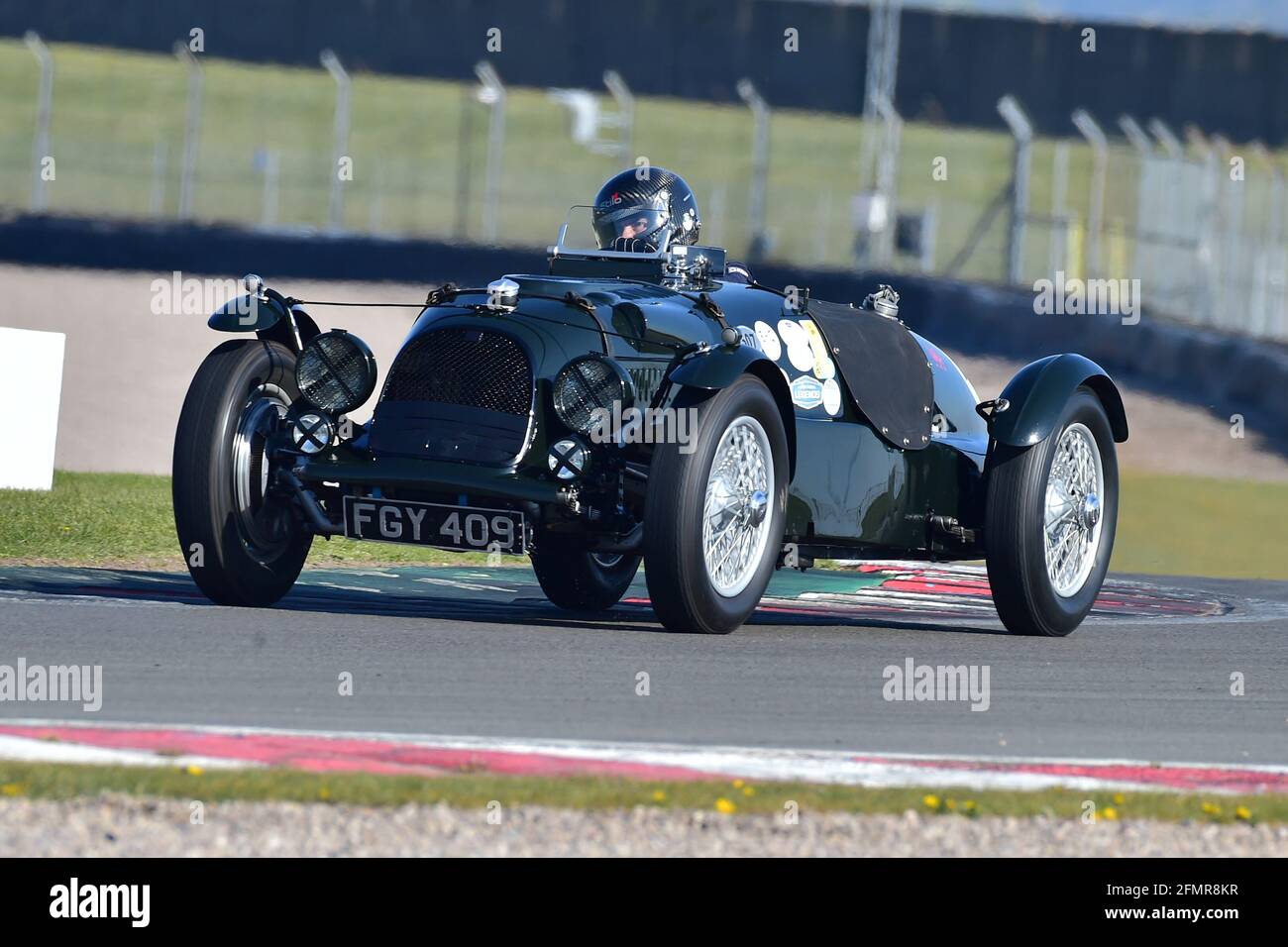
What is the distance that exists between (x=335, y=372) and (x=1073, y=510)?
11.1 ft

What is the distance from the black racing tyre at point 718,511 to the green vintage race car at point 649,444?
0.04 feet

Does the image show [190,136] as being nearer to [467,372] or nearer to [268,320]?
[268,320]

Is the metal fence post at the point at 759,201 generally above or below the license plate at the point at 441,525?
above

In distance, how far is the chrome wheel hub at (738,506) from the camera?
8.77 meters

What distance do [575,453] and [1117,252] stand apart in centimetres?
2120

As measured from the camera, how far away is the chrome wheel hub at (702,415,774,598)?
8.77 meters

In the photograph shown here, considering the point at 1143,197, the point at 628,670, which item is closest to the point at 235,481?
the point at 628,670

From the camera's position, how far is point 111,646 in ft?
26.1

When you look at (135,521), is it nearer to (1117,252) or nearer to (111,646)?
(111,646)

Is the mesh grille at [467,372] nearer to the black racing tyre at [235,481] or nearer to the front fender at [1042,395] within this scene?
the black racing tyre at [235,481]

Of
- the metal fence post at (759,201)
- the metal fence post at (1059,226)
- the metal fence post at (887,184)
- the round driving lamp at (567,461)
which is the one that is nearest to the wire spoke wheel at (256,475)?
the round driving lamp at (567,461)

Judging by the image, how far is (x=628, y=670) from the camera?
795 centimetres
